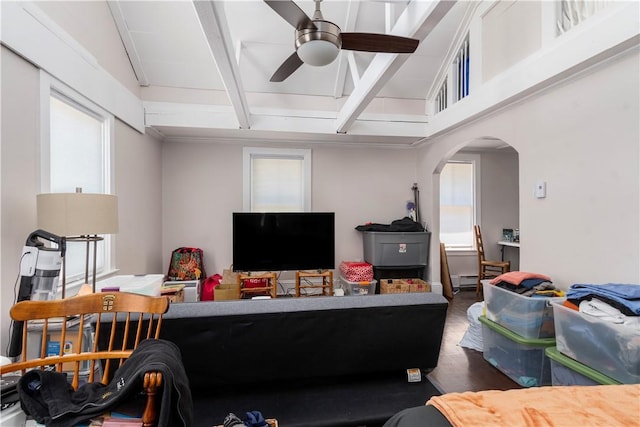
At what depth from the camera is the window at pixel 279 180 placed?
4574mm

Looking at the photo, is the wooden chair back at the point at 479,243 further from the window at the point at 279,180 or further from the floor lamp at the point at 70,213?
the floor lamp at the point at 70,213

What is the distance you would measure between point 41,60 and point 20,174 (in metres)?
0.75

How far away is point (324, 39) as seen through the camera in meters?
1.79

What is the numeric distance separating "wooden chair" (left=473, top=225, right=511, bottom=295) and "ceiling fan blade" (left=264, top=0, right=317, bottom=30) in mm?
4201

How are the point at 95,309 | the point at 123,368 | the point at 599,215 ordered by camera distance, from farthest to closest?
the point at 599,215 → the point at 95,309 → the point at 123,368

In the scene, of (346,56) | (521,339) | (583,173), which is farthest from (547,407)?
(346,56)

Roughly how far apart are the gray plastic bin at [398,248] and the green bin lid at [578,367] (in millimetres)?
2270

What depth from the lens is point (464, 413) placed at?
94 centimetres

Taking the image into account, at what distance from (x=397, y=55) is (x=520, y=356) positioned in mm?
2431

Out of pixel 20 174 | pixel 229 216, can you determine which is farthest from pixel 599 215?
pixel 229 216

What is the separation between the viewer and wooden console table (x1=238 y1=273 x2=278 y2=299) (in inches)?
151

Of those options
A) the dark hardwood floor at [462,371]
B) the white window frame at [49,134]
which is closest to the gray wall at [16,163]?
the white window frame at [49,134]

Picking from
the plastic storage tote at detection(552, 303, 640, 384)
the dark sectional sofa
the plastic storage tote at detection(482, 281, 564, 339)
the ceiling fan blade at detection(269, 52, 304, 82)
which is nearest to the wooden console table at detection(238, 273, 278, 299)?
the dark sectional sofa

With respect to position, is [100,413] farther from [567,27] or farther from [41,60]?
[567,27]
